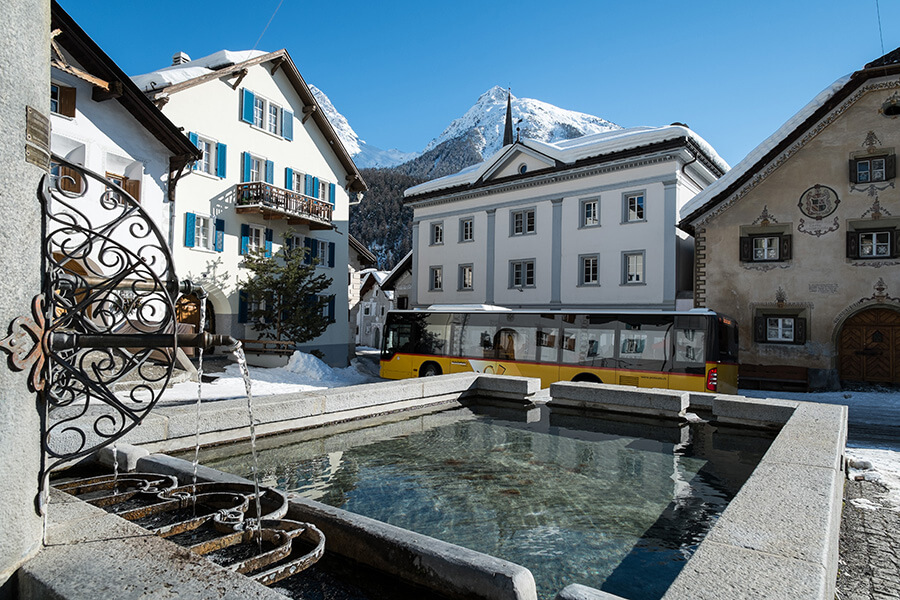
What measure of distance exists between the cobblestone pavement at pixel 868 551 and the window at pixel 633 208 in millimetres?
21689

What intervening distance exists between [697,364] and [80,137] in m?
18.7

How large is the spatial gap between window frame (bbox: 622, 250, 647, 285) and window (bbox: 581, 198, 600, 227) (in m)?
2.51

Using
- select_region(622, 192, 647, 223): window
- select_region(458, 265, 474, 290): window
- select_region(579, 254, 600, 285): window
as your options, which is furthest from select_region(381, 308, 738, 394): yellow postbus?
select_region(458, 265, 474, 290): window

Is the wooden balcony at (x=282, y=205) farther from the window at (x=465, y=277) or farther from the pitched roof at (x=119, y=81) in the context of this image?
the window at (x=465, y=277)

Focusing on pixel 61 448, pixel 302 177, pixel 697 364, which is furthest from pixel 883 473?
pixel 302 177

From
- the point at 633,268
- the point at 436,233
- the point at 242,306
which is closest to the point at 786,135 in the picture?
the point at 633,268

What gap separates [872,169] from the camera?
21.1 meters

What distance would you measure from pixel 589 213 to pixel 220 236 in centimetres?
1743

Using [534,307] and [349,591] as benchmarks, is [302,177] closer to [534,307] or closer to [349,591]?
[534,307]

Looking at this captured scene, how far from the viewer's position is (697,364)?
49.2ft

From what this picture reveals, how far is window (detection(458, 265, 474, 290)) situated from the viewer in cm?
3381

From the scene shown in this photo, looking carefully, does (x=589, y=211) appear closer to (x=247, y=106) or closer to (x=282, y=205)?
(x=282, y=205)

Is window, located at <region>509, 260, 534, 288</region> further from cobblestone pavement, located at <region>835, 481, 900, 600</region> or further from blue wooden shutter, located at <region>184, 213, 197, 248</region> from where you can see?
cobblestone pavement, located at <region>835, 481, 900, 600</region>

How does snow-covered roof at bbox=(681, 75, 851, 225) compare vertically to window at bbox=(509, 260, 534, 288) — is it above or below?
above
